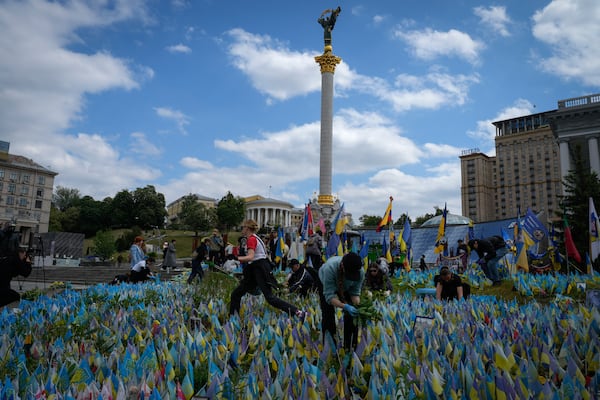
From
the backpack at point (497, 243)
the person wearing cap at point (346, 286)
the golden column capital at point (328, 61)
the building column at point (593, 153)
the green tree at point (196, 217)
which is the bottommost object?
the person wearing cap at point (346, 286)

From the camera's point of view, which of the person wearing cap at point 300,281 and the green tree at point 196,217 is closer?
the person wearing cap at point 300,281

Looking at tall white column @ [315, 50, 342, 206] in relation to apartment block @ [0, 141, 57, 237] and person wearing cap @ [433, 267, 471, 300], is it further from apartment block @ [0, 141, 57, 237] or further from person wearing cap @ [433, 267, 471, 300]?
apartment block @ [0, 141, 57, 237]

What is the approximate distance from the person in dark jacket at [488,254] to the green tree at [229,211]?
7095 centimetres

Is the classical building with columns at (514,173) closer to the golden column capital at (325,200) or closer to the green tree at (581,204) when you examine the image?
the golden column capital at (325,200)

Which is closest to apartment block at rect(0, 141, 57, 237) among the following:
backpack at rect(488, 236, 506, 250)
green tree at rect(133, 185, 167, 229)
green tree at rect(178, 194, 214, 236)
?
green tree at rect(133, 185, 167, 229)

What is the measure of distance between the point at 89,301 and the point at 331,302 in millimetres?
5636

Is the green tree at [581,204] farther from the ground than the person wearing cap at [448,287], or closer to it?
farther from the ground

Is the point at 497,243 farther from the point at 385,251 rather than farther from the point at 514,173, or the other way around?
the point at 514,173

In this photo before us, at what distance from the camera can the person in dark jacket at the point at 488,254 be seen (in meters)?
9.73

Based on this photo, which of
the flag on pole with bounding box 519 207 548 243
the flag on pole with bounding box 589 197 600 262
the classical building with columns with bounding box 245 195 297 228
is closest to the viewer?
the flag on pole with bounding box 589 197 600 262

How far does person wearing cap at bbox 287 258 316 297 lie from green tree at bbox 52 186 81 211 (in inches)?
3686

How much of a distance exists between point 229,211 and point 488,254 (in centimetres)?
7149

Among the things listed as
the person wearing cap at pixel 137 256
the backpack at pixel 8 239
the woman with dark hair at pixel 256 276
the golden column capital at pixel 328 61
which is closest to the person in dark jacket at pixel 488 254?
the woman with dark hair at pixel 256 276

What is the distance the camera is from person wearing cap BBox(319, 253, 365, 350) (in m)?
4.03
